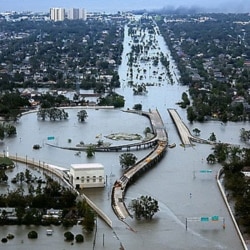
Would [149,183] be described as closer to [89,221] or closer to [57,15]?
[89,221]

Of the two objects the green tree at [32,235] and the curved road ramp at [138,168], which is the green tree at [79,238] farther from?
the curved road ramp at [138,168]

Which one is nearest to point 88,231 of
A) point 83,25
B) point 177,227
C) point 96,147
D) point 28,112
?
point 177,227

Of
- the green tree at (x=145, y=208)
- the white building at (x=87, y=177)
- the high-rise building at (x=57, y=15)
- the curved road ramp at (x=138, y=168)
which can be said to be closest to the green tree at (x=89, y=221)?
the curved road ramp at (x=138, y=168)

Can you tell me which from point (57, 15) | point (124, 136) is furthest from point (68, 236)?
point (57, 15)

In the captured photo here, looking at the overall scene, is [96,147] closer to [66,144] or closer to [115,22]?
[66,144]

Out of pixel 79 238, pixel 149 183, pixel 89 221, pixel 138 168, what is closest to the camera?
pixel 79 238

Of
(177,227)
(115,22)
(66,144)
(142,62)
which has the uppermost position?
(177,227)

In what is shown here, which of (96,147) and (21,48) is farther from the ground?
(96,147)
